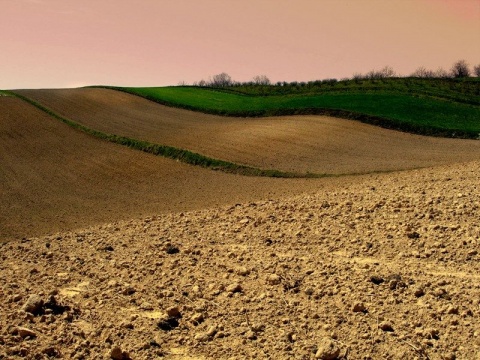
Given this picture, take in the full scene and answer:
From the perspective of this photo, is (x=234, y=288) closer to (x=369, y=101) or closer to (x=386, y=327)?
(x=386, y=327)

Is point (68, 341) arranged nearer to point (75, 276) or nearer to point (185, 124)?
point (75, 276)

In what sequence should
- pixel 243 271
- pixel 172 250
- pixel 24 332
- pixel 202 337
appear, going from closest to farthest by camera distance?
pixel 24 332
pixel 202 337
pixel 243 271
pixel 172 250

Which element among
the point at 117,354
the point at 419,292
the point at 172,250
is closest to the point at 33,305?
the point at 117,354

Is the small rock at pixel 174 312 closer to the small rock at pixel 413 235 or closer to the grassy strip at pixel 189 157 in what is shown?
the small rock at pixel 413 235

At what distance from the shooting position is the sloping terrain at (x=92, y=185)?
20.2 metres

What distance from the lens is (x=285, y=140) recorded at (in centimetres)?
3366

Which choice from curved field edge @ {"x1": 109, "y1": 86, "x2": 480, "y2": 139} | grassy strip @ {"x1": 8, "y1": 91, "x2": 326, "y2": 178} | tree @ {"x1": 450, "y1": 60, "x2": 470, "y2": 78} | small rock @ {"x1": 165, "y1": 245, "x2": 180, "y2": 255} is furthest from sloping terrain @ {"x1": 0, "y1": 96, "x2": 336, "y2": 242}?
tree @ {"x1": 450, "y1": 60, "x2": 470, "y2": 78}

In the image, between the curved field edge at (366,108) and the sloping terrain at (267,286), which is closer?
the sloping terrain at (267,286)

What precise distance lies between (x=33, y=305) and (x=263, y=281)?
3.90m

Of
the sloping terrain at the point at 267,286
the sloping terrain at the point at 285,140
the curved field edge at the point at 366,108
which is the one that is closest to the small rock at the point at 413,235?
the sloping terrain at the point at 267,286

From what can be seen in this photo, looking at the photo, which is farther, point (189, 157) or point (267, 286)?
point (189, 157)

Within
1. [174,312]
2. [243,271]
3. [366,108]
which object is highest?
[366,108]

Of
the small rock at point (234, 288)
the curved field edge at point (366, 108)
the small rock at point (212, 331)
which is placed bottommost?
the small rock at point (212, 331)

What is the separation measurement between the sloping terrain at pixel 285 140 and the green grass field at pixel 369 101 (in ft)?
6.06
